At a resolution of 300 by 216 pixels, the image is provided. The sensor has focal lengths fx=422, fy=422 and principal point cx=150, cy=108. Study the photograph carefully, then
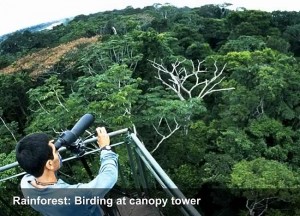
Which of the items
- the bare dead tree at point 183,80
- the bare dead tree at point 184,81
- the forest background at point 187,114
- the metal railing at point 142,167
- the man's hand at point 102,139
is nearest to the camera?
the metal railing at point 142,167

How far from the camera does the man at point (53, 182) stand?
4.77ft

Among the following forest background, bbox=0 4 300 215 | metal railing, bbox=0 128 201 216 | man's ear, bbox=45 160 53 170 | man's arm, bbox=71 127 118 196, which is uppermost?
man's ear, bbox=45 160 53 170

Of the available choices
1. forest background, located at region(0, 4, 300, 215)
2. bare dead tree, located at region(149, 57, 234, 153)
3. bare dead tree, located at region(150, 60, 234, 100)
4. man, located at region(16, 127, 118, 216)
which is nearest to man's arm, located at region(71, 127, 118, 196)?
man, located at region(16, 127, 118, 216)

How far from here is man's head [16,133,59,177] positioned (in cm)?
145

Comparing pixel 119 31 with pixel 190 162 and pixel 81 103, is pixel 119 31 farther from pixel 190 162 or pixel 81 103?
pixel 190 162

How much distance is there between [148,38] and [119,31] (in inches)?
305

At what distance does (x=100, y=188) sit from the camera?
1452mm

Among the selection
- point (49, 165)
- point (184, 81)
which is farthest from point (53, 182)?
point (184, 81)

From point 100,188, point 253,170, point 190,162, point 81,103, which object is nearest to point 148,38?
point 81,103

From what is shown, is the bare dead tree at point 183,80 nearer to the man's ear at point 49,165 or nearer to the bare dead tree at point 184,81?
the bare dead tree at point 184,81

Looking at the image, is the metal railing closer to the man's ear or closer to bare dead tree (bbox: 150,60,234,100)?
the man's ear

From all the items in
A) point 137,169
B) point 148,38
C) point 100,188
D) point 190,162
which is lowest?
point 190,162

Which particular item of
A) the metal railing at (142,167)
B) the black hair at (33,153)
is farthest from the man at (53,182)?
the metal railing at (142,167)

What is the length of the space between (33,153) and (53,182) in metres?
0.14
